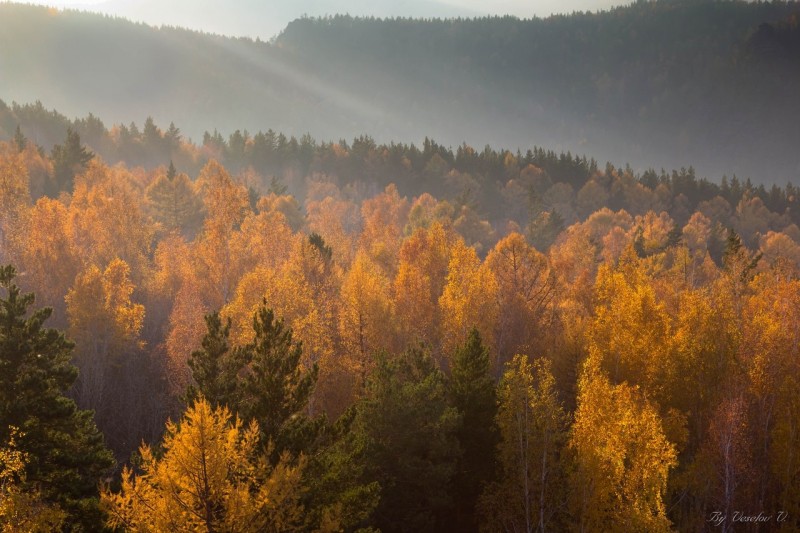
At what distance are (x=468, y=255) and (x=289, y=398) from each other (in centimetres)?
3489

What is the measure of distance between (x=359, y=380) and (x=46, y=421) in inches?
791

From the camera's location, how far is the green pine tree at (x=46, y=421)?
18.0m

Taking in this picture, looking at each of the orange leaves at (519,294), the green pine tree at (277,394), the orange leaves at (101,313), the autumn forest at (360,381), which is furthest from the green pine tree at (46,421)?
the orange leaves at (519,294)

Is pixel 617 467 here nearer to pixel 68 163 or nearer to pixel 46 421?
pixel 46 421

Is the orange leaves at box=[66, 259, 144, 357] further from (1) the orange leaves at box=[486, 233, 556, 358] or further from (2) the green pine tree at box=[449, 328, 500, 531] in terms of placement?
(1) the orange leaves at box=[486, 233, 556, 358]

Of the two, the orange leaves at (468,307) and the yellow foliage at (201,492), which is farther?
the orange leaves at (468,307)

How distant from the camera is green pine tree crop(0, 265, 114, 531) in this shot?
1805cm

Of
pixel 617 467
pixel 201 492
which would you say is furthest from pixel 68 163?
pixel 617 467

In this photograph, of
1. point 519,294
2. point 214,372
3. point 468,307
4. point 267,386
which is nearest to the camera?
point 267,386

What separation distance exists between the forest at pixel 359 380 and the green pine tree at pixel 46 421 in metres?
0.08

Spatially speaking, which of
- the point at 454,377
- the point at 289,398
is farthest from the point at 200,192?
the point at 289,398

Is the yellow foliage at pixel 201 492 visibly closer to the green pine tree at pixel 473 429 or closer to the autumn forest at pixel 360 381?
the autumn forest at pixel 360 381

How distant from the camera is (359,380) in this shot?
36.4 meters

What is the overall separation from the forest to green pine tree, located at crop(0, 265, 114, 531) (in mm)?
84
